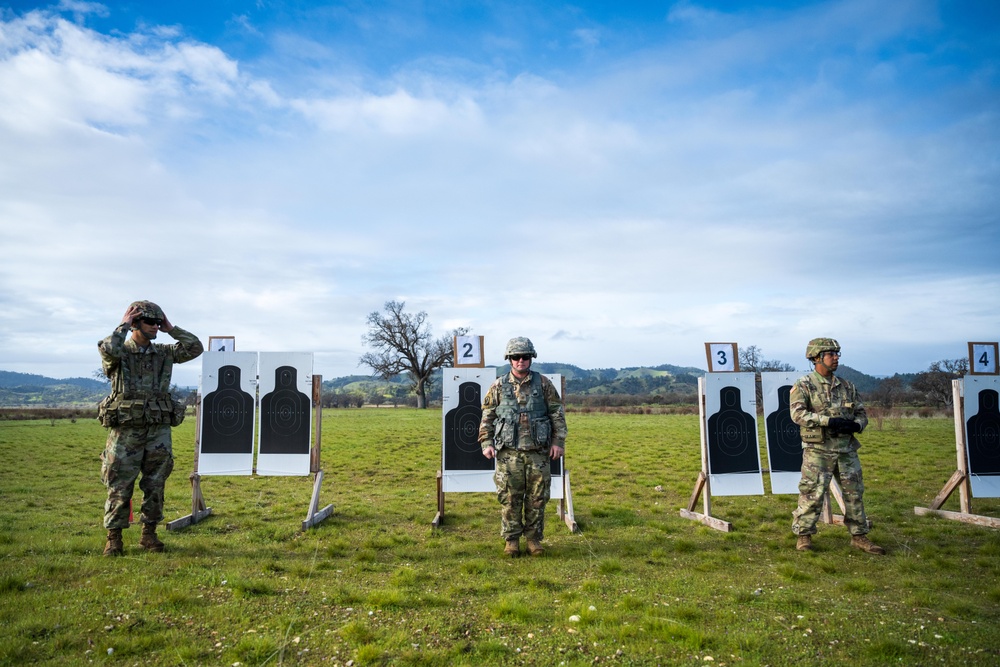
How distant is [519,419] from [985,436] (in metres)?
8.29

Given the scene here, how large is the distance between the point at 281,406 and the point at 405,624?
220 inches

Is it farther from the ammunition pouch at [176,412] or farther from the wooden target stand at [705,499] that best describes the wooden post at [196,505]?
the wooden target stand at [705,499]

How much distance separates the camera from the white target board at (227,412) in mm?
9492

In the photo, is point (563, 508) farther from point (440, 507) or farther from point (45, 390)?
point (45, 390)

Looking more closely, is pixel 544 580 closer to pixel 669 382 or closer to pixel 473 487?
pixel 473 487

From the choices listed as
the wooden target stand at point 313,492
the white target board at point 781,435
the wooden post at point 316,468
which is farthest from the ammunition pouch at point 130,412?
the white target board at point 781,435

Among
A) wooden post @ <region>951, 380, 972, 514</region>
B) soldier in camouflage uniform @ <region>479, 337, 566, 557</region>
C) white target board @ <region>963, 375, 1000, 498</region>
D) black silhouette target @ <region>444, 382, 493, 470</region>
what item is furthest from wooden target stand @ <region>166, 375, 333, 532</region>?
white target board @ <region>963, 375, 1000, 498</region>

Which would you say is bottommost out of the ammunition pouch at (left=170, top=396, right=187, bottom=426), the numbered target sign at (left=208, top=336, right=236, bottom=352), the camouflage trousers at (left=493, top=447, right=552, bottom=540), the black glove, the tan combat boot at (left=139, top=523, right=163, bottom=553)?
the tan combat boot at (left=139, top=523, right=163, bottom=553)

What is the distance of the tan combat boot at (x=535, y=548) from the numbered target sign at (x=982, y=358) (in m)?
8.28

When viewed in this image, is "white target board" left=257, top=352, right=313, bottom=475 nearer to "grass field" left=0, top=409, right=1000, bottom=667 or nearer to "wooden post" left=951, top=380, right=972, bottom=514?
"grass field" left=0, top=409, right=1000, bottom=667

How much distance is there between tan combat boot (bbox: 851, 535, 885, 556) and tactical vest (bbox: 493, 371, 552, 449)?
4170mm

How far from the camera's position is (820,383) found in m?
7.66

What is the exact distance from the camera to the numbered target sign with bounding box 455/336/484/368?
9523 mm

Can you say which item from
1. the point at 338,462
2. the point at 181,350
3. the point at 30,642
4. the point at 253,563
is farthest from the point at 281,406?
the point at 338,462
